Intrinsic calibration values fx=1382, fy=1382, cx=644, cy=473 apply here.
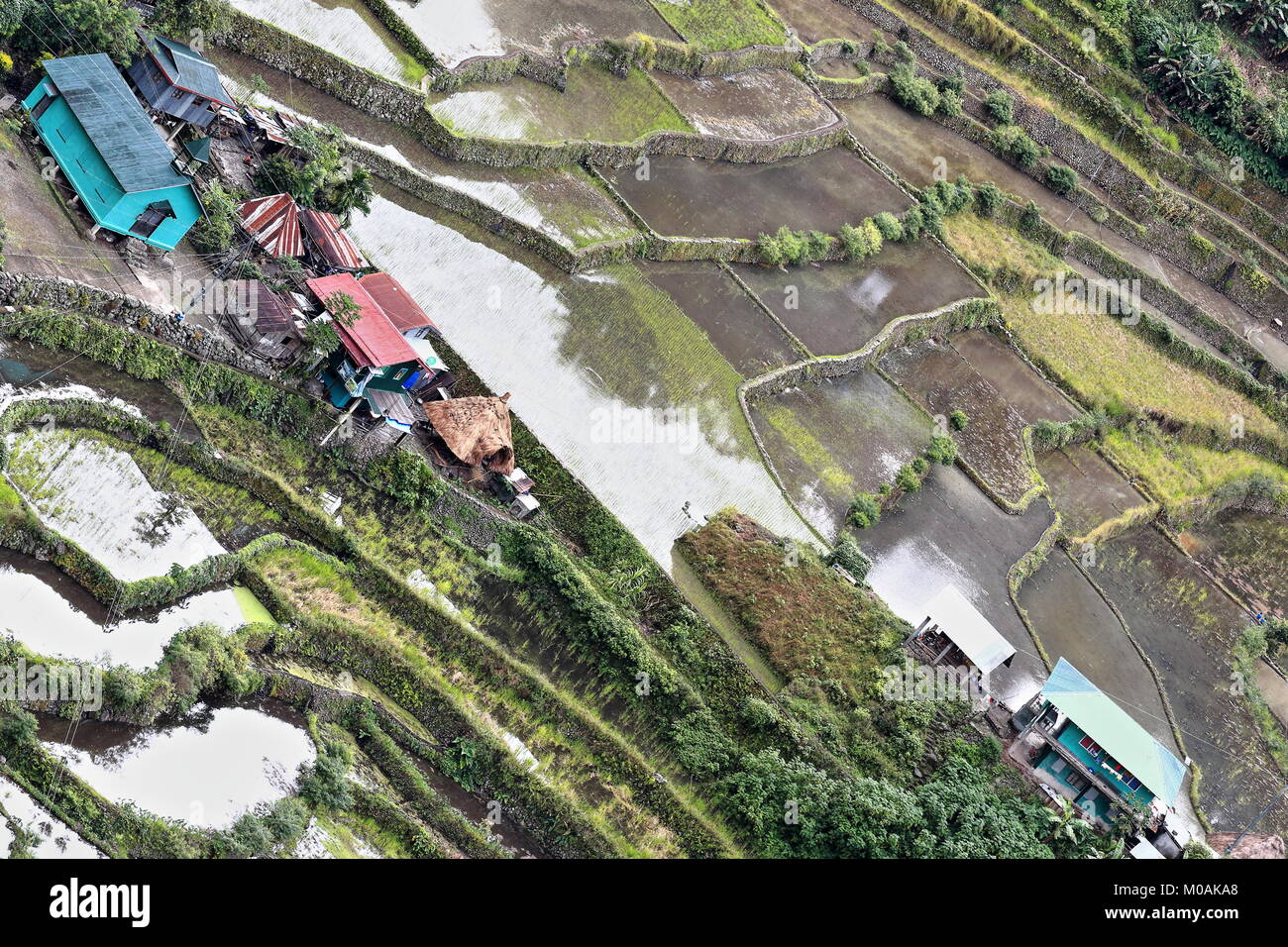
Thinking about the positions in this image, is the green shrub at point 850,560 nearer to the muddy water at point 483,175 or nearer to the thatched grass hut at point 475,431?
the thatched grass hut at point 475,431

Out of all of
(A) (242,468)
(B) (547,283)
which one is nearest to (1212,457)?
(B) (547,283)

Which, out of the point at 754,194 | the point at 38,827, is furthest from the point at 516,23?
the point at 38,827

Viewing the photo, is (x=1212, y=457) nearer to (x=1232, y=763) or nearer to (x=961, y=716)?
(x=1232, y=763)

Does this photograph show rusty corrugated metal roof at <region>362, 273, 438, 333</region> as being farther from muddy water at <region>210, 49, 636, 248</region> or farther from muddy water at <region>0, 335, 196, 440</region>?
muddy water at <region>0, 335, 196, 440</region>

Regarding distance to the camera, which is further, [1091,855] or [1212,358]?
[1212,358]

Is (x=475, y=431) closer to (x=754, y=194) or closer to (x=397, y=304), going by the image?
(x=397, y=304)
